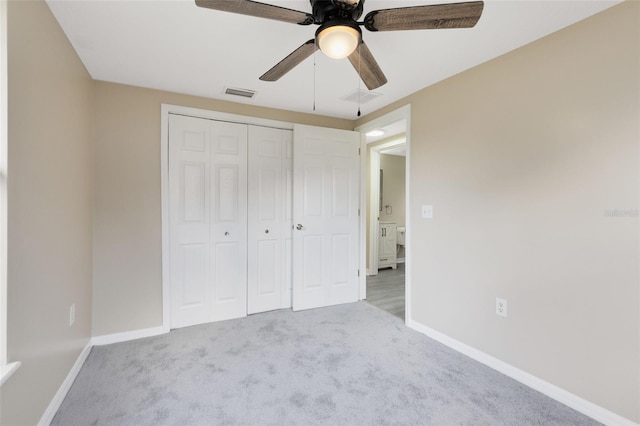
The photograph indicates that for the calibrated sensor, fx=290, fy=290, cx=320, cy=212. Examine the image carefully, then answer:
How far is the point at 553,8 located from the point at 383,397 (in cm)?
250

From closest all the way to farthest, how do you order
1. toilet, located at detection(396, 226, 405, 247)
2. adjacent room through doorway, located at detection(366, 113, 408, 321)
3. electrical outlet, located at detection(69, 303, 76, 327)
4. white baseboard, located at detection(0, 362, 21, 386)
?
white baseboard, located at detection(0, 362, 21, 386) < electrical outlet, located at detection(69, 303, 76, 327) < adjacent room through doorway, located at detection(366, 113, 408, 321) < toilet, located at detection(396, 226, 405, 247)

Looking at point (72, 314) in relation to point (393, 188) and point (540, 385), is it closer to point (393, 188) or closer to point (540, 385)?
point (540, 385)

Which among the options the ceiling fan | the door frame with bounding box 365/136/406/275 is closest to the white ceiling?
the ceiling fan

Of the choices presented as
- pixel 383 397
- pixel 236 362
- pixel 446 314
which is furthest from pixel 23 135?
pixel 446 314

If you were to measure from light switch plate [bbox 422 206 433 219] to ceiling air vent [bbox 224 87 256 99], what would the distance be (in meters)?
2.01

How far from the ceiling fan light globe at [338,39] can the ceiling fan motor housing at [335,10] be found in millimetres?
58

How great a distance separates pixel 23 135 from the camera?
136 cm

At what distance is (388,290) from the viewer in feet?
13.6

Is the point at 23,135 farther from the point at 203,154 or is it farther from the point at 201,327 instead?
the point at 201,327

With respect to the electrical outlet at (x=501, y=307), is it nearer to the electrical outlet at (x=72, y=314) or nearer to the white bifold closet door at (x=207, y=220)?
the white bifold closet door at (x=207, y=220)

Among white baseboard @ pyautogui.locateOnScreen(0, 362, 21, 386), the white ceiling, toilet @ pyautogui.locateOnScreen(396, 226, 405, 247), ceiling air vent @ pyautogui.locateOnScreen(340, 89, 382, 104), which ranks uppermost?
ceiling air vent @ pyautogui.locateOnScreen(340, 89, 382, 104)

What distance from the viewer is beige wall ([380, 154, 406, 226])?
5.78 metres

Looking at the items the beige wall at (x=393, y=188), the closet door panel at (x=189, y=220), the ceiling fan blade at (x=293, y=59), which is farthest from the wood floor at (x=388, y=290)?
the ceiling fan blade at (x=293, y=59)

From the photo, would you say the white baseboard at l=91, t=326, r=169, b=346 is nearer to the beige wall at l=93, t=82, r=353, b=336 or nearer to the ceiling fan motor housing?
the beige wall at l=93, t=82, r=353, b=336
